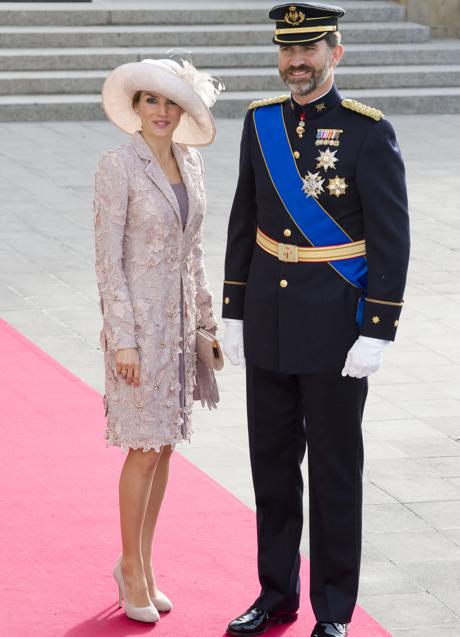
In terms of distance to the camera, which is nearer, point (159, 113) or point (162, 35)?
point (159, 113)

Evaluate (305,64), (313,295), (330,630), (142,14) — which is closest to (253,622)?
(330,630)

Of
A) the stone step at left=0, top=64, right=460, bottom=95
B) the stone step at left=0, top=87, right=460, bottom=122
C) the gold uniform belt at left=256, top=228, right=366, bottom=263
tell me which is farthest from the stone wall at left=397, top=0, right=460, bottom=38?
the gold uniform belt at left=256, top=228, right=366, bottom=263

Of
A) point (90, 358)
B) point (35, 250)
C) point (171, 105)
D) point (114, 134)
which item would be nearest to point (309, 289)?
point (171, 105)

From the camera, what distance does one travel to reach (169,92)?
14.0 feet

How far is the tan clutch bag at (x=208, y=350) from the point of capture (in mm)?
4496

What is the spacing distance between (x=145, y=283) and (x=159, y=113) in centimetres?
50

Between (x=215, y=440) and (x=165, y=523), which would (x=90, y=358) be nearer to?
(x=215, y=440)

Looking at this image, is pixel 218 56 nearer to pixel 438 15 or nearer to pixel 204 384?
pixel 438 15

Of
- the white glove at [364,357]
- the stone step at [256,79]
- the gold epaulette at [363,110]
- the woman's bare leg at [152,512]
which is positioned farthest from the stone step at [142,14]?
the white glove at [364,357]

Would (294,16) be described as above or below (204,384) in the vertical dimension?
above

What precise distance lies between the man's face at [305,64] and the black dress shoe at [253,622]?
5.05 feet

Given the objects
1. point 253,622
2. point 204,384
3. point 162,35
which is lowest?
point 162,35

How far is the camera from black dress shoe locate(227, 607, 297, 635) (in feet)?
14.2

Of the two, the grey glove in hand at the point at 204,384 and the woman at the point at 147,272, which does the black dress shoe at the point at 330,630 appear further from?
the grey glove in hand at the point at 204,384
